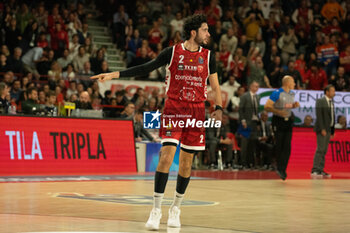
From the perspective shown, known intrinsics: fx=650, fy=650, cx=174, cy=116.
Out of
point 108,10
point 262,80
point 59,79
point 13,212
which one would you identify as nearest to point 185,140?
point 13,212

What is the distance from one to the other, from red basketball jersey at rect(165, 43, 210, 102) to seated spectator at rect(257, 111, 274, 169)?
1206cm

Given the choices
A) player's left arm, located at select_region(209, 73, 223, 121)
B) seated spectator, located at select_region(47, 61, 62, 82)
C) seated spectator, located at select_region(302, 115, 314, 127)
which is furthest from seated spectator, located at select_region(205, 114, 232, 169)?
player's left arm, located at select_region(209, 73, 223, 121)

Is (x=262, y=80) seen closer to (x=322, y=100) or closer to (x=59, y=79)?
(x=322, y=100)

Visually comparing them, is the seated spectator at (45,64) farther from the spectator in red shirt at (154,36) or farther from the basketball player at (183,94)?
the basketball player at (183,94)

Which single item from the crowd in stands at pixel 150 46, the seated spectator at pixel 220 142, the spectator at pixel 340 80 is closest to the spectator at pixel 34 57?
the crowd in stands at pixel 150 46

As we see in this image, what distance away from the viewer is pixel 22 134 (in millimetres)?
14609

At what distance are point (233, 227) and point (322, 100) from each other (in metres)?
10.4

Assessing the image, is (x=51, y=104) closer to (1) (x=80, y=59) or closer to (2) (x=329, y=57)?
(1) (x=80, y=59)

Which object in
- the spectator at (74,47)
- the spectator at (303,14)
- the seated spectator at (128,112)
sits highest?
the spectator at (303,14)

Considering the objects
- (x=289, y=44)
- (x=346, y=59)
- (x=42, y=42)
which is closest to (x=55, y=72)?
(x=42, y=42)

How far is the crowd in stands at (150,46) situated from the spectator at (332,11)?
42 millimetres

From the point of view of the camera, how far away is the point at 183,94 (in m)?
6.86

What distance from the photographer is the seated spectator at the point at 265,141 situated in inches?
746

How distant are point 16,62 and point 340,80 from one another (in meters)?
11.6
